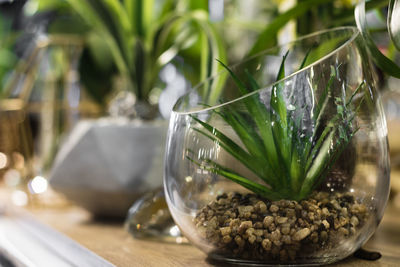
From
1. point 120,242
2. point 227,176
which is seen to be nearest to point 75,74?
point 120,242

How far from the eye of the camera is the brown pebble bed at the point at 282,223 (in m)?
0.27

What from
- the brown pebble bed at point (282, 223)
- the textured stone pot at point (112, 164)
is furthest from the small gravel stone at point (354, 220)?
the textured stone pot at point (112, 164)

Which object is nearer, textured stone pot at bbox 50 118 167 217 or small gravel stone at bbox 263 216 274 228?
small gravel stone at bbox 263 216 274 228

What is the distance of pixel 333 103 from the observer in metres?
0.28

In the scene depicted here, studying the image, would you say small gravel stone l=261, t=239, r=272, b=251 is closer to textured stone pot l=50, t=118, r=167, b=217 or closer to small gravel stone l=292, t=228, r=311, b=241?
small gravel stone l=292, t=228, r=311, b=241

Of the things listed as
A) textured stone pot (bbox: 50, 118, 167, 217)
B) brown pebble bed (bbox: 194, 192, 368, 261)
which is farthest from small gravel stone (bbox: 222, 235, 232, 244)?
textured stone pot (bbox: 50, 118, 167, 217)

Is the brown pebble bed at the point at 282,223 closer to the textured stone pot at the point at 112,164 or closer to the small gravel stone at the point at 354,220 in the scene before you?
the small gravel stone at the point at 354,220

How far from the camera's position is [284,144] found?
0.91 feet

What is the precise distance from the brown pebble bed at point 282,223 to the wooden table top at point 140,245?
0.04 m

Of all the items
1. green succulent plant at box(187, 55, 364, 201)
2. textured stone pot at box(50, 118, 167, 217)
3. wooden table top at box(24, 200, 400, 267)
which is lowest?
wooden table top at box(24, 200, 400, 267)

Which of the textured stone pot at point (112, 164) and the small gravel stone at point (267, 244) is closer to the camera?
the small gravel stone at point (267, 244)

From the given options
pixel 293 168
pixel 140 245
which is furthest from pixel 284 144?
pixel 140 245

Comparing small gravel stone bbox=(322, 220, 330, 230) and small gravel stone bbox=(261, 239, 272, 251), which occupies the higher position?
small gravel stone bbox=(322, 220, 330, 230)

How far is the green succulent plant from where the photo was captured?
0.91 feet
